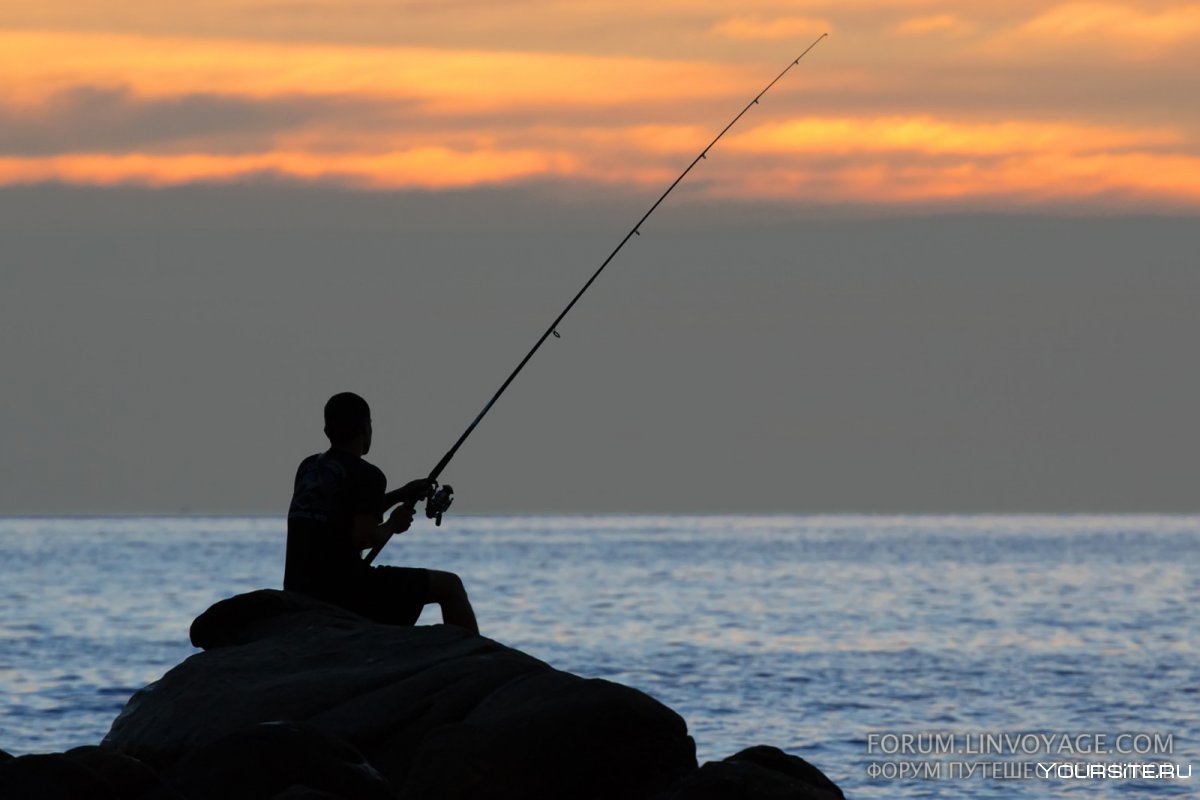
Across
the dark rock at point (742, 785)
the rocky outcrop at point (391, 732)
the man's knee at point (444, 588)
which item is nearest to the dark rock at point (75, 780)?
the rocky outcrop at point (391, 732)

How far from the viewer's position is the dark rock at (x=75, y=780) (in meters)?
5.90

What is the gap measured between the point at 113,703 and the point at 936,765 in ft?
28.3

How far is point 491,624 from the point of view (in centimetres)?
3191

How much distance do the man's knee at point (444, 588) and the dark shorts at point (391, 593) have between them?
0.08ft

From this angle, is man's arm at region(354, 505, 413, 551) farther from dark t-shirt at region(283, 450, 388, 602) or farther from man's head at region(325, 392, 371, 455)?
man's head at region(325, 392, 371, 455)

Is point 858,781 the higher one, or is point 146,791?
point 146,791

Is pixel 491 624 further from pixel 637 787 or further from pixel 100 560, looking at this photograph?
pixel 100 560

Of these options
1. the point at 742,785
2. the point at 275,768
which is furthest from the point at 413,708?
the point at 742,785

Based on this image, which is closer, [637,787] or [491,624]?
[637,787]

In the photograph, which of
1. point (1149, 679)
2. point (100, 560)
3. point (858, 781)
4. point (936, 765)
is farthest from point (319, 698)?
point (100, 560)

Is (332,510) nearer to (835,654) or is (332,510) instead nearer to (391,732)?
(391,732)

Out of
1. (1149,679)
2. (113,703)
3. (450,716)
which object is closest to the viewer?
(450,716)

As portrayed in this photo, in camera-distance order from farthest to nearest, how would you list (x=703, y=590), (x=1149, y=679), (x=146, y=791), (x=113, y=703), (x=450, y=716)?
(x=703, y=590) < (x=1149, y=679) < (x=113, y=703) < (x=450, y=716) < (x=146, y=791)

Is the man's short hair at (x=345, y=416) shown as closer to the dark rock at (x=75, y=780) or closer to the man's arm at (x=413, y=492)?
the man's arm at (x=413, y=492)
